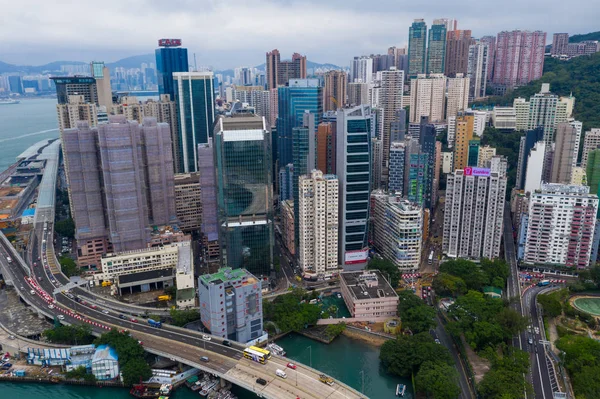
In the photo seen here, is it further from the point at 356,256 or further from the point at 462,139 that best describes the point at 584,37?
the point at 356,256

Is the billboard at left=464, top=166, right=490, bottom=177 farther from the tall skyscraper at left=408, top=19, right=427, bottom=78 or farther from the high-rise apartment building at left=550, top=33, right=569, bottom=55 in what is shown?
the high-rise apartment building at left=550, top=33, right=569, bottom=55

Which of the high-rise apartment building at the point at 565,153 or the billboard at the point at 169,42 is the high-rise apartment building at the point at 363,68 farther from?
the high-rise apartment building at the point at 565,153

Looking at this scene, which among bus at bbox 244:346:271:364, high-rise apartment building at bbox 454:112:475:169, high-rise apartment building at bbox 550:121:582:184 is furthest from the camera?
high-rise apartment building at bbox 454:112:475:169

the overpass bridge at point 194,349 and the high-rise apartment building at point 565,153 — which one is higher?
the high-rise apartment building at point 565,153

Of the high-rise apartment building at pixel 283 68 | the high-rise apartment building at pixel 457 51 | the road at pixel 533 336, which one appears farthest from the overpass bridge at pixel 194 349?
the high-rise apartment building at pixel 457 51

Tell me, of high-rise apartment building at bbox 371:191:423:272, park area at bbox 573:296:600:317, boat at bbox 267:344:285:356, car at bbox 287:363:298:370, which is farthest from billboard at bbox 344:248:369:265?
park area at bbox 573:296:600:317
